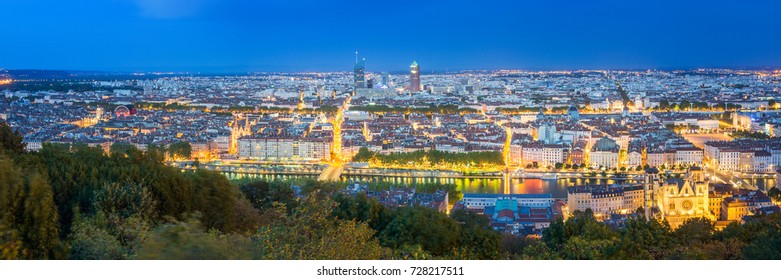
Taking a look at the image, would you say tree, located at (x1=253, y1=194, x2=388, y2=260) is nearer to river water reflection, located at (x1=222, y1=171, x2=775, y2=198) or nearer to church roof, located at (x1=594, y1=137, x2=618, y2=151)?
river water reflection, located at (x1=222, y1=171, x2=775, y2=198)

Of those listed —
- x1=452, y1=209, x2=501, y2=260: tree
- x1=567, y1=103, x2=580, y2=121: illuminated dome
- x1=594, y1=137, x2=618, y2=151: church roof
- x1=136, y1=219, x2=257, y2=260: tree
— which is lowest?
x1=452, y1=209, x2=501, y2=260: tree

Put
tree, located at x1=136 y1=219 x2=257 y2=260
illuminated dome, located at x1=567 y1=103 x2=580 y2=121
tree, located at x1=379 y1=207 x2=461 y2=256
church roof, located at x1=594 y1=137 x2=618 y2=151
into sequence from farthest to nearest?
illuminated dome, located at x1=567 y1=103 x2=580 y2=121, church roof, located at x1=594 y1=137 x2=618 y2=151, tree, located at x1=379 y1=207 x2=461 y2=256, tree, located at x1=136 y1=219 x2=257 y2=260

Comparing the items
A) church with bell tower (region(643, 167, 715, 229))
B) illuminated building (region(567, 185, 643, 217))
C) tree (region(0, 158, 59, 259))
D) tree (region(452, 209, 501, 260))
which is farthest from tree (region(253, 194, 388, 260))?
illuminated building (region(567, 185, 643, 217))

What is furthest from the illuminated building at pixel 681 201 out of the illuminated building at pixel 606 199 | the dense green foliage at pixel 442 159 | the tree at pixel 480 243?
the dense green foliage at pixel 442 159

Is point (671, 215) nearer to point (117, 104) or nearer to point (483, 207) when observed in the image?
point (483, 207)

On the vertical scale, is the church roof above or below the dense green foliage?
above

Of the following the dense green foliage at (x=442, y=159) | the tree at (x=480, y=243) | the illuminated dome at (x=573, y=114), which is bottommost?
the tree at (x=480, y=243)

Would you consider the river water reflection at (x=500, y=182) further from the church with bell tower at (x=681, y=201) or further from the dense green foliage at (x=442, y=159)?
the church with bell tower at (x=681, y=201)

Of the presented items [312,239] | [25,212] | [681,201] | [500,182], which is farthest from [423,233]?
[500,182]

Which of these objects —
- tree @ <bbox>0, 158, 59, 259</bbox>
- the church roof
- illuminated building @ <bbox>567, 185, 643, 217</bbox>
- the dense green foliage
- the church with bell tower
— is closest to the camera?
tree @ <bbox>0, 158, 59, 259</bbox>
